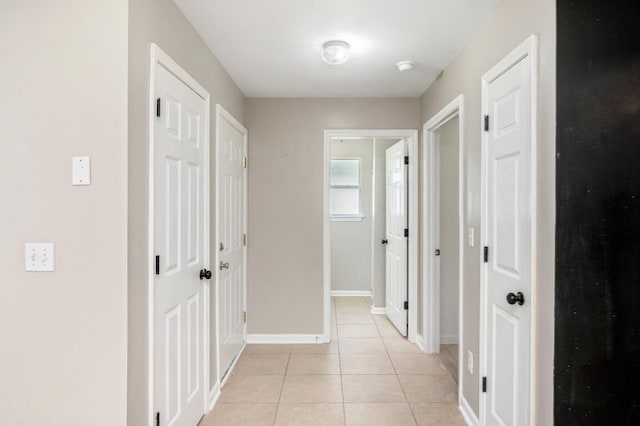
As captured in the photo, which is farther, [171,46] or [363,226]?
[363,226]

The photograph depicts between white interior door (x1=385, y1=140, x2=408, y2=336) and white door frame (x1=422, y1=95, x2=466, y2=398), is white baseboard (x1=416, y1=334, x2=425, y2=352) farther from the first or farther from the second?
white interior door (x1=385, y1=140, x2=408, y2=336)

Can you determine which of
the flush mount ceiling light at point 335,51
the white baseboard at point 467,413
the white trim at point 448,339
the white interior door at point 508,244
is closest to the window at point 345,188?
the white trim at point 448,339

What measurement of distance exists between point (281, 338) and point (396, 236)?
163cm

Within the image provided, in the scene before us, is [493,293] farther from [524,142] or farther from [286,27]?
[286,27]

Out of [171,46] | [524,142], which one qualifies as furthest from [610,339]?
[171,46]

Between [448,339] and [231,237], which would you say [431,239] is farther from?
[231,237]

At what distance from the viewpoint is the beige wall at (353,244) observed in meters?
5.70

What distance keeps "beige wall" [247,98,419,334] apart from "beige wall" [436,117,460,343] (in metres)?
0.47

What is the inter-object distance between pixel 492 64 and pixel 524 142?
0.62 metres

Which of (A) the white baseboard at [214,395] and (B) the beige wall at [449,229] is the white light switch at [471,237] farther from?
(A) the white baseboard at [214,395]

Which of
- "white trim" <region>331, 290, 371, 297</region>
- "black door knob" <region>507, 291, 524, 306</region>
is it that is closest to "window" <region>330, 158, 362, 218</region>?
"white trim" <region>331, 290, 371, 297</region>
